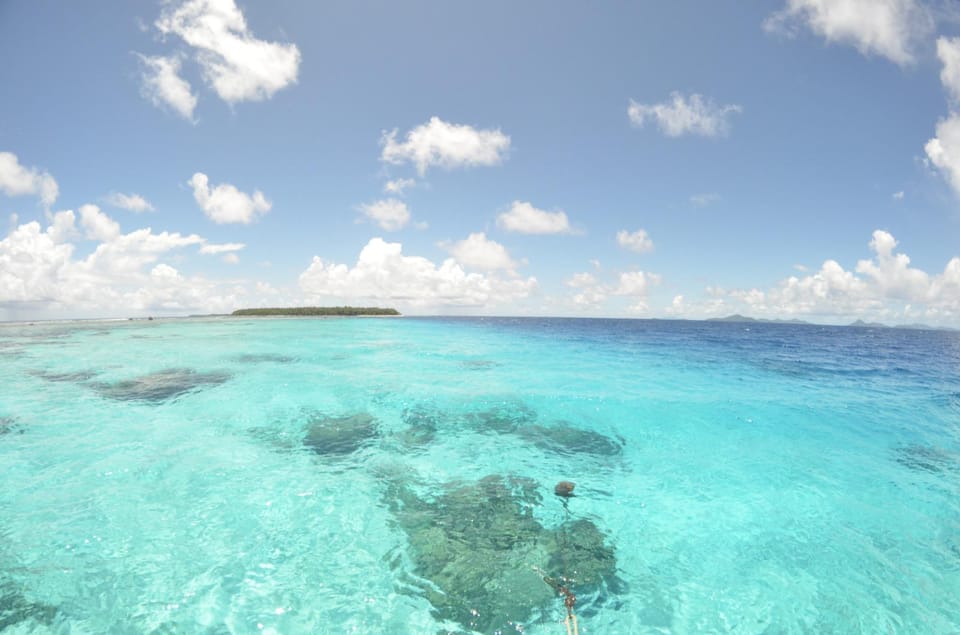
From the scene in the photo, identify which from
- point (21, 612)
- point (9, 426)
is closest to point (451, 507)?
point (21, 612)

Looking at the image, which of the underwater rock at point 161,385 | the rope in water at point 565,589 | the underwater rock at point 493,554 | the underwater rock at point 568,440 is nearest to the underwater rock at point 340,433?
the underwater rock at point 493,554

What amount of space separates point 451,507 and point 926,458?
18.3m

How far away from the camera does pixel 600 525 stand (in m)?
9.64

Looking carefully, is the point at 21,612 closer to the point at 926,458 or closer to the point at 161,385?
the point at 161,385

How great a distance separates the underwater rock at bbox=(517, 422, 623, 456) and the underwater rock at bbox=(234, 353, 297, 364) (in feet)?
84.1

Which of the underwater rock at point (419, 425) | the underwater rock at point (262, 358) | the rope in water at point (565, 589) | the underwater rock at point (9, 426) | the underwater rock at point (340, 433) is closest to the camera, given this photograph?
the rope in water at point (565, 589)

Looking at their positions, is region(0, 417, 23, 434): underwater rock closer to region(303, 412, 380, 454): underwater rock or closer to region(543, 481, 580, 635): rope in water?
region(303, 412, 380, 454): underwater rock

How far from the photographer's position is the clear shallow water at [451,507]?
22.6 feet

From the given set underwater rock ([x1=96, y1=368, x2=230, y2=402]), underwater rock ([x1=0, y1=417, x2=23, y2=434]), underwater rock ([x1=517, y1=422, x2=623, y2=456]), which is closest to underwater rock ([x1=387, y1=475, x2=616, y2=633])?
underwater rock ([x1=517, y1=422, x2=623, y2=456])

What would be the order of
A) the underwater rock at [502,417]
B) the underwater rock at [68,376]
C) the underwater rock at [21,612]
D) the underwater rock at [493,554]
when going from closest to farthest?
the underwater rock at [21,612] → the underwater rock at [493,554] → the underwater rock at [502,417] → the underwater rock at [68,376]

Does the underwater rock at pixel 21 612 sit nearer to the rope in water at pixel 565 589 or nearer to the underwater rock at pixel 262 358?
the rope in water at pixel 565 589

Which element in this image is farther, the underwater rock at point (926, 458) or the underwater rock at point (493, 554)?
the underwater rock at point (926, 458)

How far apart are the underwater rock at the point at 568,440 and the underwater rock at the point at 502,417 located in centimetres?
73

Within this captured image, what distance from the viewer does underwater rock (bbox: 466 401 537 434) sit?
16.9 meters
